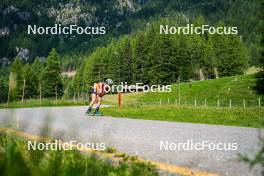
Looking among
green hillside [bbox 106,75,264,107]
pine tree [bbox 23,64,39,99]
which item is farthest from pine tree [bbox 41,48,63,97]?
green hillside [bbox 106,75,264,107]

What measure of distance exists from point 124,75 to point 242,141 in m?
94.3

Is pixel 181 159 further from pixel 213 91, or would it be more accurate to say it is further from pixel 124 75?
pixel 124 75

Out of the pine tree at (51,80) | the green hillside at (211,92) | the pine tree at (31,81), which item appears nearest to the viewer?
the green hillside at (211,92)

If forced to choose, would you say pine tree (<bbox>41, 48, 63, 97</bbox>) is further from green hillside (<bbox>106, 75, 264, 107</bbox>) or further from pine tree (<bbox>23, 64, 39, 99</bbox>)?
green hillside (<bbox>106, 75, 264, 107</bbox>)

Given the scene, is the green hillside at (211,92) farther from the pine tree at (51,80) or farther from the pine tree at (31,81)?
the pine tree at (31,81)

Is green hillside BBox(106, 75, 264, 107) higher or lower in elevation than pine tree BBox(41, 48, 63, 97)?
lower

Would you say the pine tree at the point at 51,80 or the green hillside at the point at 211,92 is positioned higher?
the pine tree at the point at 51,80

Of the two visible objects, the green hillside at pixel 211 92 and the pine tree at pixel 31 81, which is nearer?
the green hillside at pixel 211 92

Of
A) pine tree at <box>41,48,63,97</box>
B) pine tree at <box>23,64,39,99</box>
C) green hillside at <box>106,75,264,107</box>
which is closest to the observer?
green hillside at <box>106,75,264,107</box>

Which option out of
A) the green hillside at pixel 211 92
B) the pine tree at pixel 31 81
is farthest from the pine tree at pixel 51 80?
the green hillside at pixel 211 92

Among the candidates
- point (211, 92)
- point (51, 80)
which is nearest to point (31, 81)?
point (51, 80)

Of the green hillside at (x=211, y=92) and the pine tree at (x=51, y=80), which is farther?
the pine tree at (x=51, y=80)

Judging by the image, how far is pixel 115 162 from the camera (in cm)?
623

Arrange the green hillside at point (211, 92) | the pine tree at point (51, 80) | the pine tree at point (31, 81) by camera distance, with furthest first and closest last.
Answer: the pine tree at point (31, 81) < the pine tree at point (51, 80) < the green hillside at point (211, 92)
